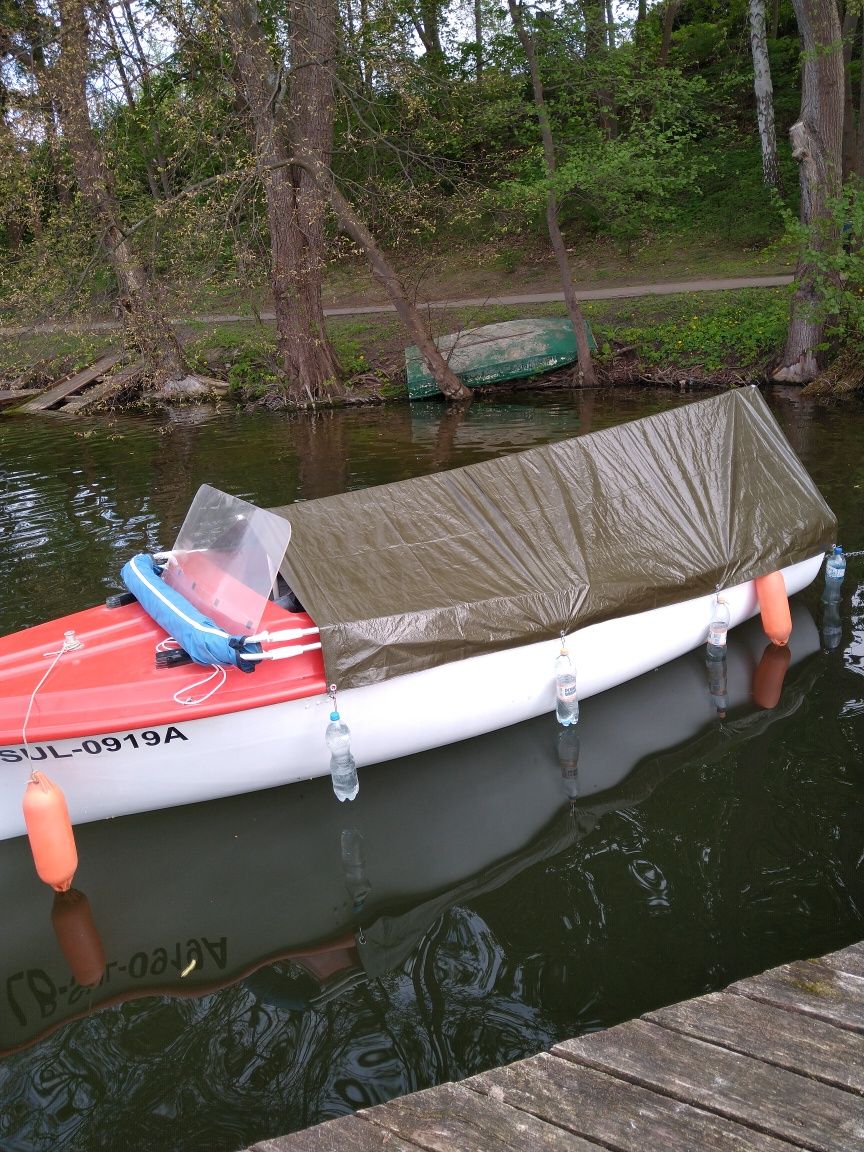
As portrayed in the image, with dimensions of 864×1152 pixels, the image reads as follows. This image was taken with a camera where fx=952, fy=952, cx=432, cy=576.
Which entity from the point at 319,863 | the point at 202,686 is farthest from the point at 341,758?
the point at 202,686

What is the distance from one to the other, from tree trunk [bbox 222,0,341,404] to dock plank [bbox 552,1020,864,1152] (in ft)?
49.2

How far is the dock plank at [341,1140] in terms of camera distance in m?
3.54

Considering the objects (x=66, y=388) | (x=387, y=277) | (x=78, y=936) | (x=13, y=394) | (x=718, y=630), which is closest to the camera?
(x=78, y=936)

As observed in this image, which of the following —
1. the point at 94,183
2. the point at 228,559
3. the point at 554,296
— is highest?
the point at 94,183

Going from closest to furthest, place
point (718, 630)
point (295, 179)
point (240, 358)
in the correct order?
point (718, 630)
point (295, 179)
point (240, 358)

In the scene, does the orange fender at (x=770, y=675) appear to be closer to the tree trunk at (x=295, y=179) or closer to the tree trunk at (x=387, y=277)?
the tree trunk at (x=295, y=179)

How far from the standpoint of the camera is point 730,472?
8430 mm

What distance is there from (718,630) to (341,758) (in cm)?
355

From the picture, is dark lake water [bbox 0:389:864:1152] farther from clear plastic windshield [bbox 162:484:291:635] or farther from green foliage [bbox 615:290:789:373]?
green foliage [bbox 615:290:789:373]

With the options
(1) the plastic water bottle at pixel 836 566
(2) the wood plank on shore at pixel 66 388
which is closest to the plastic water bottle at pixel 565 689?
(1) the plastic water bottle at pixel 836 566

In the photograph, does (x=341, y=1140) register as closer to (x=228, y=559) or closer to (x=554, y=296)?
(x=228, y=559)

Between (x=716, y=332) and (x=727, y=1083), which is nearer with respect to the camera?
(x=727, y=1083)

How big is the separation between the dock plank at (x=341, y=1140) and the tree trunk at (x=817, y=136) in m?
16.8

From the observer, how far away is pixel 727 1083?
12.0 ft
